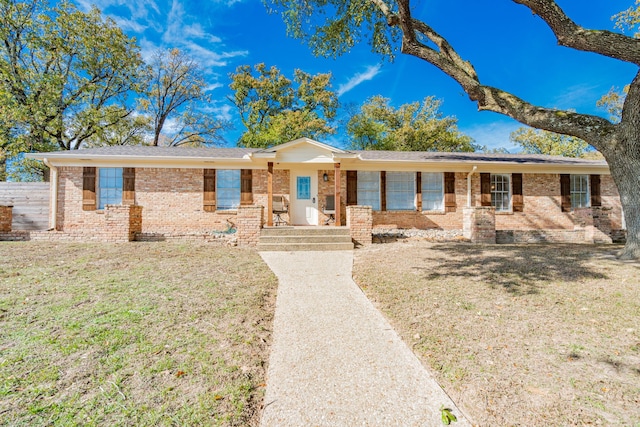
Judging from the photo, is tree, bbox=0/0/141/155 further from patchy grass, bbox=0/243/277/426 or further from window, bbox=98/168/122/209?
patchy grass, bbox=0/243/277/426

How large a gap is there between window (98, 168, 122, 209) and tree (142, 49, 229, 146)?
1271cm

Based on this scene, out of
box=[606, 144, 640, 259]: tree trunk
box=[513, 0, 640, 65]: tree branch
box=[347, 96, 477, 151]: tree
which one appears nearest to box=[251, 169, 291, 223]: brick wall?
box=[513, 0, 640, 65]: tree branch

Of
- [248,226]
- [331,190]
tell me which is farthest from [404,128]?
[248,226]

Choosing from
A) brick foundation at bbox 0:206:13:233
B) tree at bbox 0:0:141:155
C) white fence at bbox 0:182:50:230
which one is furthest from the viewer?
tree at bbox 0:0:141:155

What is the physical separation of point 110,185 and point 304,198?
272 inches

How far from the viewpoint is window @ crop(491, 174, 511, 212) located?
38.0 ft

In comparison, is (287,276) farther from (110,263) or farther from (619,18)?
(619,18)

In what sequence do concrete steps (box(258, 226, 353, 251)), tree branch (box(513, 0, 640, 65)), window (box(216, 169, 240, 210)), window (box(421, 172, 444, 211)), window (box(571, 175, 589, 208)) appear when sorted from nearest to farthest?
tree branch (box(513, 0, 640, 65)) < concrete steps (box(258, 226, 353, 251)) < window (box(216, 169, 240, 210)) < window (box(421, 172, 444, 211)) < window (box(571, 175, 589, 208))

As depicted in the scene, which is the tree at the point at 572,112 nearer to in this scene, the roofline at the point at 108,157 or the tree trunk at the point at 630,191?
the tree trunk at the point at 630,191

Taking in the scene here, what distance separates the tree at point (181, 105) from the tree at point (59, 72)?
3.20 metres

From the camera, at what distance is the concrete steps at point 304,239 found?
25.5 feet

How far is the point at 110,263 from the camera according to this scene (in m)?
5.48

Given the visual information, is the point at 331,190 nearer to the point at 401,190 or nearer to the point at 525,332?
Answer: the point at 401,190

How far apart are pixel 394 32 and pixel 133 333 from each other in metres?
11.1
